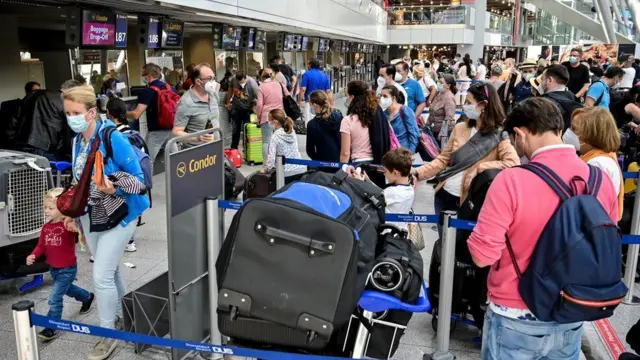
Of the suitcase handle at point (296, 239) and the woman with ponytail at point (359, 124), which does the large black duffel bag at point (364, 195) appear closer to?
the suitcase handle at point (296, 239)

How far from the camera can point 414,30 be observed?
30.2 metres

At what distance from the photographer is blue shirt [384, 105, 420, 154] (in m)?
6.36

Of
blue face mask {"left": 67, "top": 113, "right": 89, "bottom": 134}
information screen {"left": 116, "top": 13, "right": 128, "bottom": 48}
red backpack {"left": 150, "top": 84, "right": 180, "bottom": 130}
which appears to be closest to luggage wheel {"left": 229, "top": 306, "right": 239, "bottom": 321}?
blue face mask {"left": 67, "top": 113, "right": 89, "bottom": 134}

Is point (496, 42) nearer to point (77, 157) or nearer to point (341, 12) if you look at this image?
point (341, 12)

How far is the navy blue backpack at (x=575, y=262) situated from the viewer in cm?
206

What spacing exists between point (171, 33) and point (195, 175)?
7.14 meters

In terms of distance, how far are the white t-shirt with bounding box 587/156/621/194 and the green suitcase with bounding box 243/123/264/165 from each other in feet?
23.6

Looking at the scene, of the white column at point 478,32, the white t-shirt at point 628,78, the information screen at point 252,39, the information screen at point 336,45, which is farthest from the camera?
the white column at point 478,32

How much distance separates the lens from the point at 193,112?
6.29m

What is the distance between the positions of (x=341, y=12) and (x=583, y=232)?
17003mm

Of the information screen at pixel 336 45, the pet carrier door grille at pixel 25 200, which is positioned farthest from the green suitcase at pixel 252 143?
the information screen at pixel 336 45

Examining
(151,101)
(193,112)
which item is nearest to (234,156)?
(151,101)

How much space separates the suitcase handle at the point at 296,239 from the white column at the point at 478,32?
31.8 metres

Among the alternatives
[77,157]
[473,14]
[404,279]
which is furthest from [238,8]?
[473,14]
